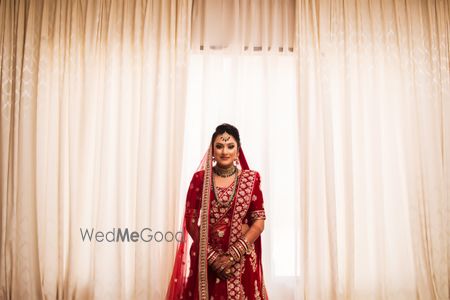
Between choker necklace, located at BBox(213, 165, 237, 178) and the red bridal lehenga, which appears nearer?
the red bridal lehenga

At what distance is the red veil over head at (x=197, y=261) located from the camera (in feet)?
5.50

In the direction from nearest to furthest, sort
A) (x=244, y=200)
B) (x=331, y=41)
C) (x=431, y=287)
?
(x=244, y=200), (x=431, y=287), (x=331, y=41)

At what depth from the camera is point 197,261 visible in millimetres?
1745

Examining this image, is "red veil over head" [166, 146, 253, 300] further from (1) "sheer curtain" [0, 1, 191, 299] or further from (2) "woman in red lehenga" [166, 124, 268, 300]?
(1) "sheer curtain" [0, 1, 191, 299]

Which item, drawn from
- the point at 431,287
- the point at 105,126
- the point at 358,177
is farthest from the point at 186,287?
the point at 431,287

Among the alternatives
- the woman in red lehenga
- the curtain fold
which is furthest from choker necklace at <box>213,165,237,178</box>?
the curtain fold

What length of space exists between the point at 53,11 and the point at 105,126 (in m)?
0.96

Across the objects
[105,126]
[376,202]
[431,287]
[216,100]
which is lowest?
[431,287]

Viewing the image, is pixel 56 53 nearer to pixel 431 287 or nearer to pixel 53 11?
pixel 53 11

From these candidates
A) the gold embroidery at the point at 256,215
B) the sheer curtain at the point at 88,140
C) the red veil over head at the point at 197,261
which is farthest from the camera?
the sheer curtain at the point at 88,140

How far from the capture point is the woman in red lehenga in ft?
5.50

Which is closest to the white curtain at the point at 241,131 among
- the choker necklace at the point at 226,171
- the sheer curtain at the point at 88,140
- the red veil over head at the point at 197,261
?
the sheer curtain at the point at 88,140

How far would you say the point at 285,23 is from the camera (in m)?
2.42

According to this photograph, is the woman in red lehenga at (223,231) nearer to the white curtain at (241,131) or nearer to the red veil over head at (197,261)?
the red veil over head at (197,261)
